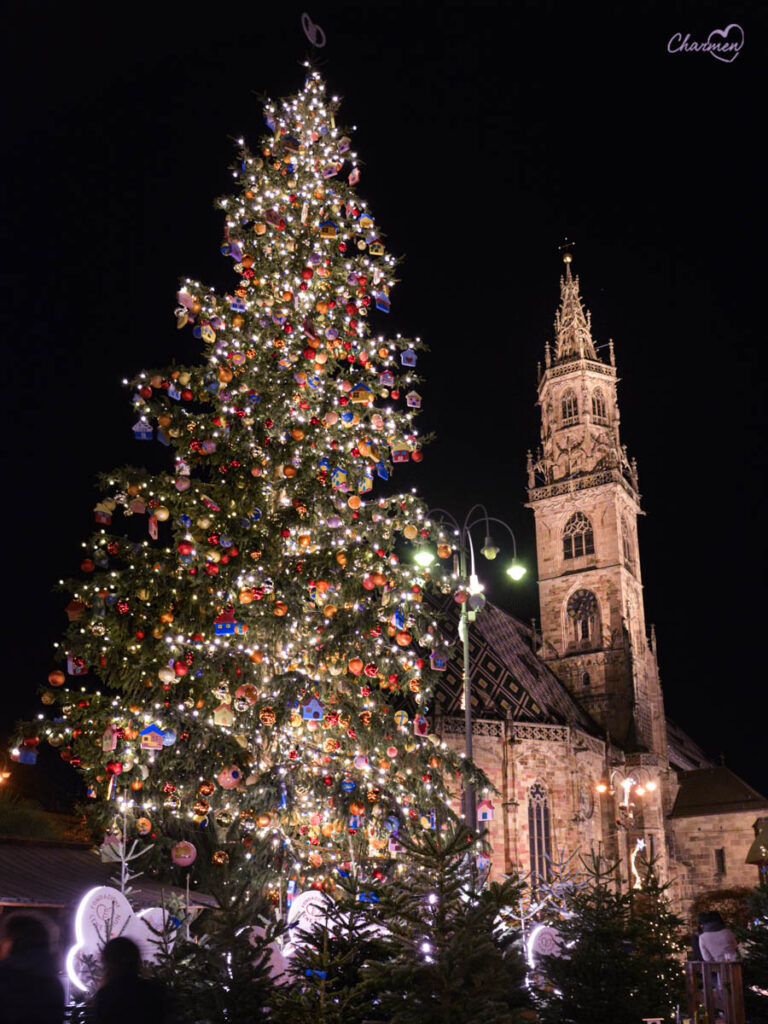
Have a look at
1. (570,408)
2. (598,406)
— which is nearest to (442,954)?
(570,408)

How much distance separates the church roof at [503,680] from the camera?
35.9 m

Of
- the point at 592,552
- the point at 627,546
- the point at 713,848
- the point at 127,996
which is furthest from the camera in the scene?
the point at 627,546

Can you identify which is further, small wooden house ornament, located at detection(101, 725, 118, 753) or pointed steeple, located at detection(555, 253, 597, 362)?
pointed steeple, located at detection(555, 253, 597, 362)

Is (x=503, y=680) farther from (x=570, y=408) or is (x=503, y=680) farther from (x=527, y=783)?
(x=570, y=408)

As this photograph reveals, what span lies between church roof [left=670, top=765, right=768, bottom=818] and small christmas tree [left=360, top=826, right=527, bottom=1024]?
4131 centimetres

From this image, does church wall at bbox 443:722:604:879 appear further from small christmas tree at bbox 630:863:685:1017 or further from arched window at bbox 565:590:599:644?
small christmas tree at bbox 630:863:685:1017

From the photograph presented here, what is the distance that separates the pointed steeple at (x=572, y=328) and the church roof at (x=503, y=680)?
15615 mm

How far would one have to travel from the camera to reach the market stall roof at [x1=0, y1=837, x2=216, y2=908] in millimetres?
10305

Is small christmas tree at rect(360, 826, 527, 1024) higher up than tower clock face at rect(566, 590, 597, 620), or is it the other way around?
tower clock face at rect(566, 590, 597, 620)

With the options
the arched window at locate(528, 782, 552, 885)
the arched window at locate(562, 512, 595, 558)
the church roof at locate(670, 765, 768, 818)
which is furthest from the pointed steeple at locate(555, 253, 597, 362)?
the arched window at locate(528, 782, 552, 885)

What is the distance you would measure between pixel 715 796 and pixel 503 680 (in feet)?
48.8

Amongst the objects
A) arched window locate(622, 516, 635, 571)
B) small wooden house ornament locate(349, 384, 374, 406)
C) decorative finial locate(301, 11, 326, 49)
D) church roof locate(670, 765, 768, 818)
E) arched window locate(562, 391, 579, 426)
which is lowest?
church roof locate(670, 765, 768, 818)

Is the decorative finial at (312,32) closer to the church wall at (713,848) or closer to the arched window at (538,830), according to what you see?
the arched window at (538,830)

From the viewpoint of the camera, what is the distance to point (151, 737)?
393 inches
